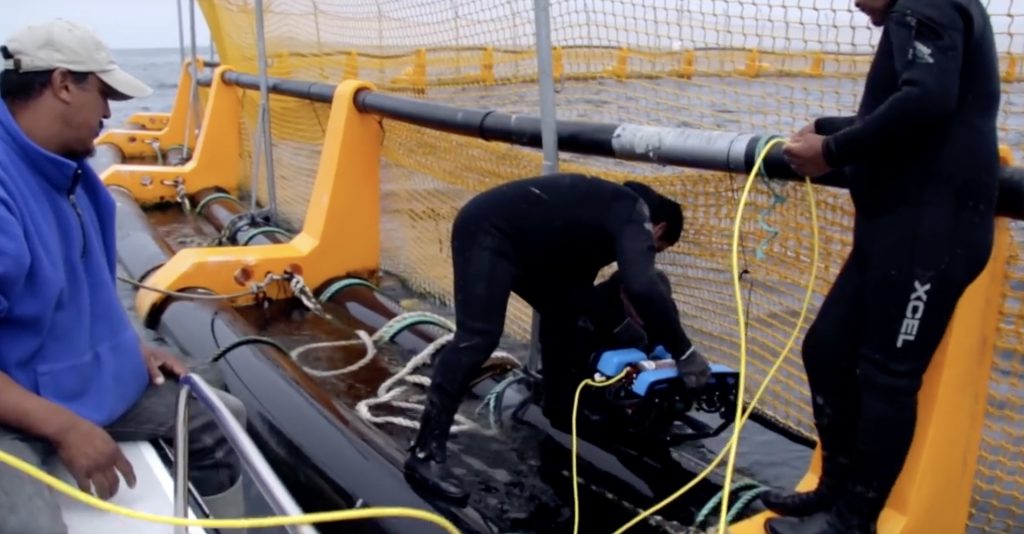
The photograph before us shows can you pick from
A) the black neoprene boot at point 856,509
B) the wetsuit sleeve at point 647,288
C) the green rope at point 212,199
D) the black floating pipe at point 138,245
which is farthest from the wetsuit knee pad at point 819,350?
the green rope at point 212,199

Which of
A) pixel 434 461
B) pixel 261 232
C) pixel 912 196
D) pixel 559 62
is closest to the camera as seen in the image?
pixel 912 196

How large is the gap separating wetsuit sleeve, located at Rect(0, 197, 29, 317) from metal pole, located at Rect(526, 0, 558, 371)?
82.8 inches

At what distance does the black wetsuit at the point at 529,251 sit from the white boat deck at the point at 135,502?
1047 mm

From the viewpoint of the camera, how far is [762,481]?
11.7 feet

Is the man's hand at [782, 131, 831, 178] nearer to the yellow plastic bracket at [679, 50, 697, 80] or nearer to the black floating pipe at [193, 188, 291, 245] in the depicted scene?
the yellow plastic bracket at [679, 50, 697, 80]

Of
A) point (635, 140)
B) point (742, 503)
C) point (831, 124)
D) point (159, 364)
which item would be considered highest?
point (831, 124)

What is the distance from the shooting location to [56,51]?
2514 mm

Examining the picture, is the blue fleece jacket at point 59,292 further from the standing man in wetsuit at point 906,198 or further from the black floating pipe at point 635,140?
the standing man in wetsuit at point 906,198

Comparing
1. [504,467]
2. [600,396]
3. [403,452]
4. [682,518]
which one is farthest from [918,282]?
[403,452]

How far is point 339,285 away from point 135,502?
11.6ft

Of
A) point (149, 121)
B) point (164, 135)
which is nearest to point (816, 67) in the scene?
point (164, 135)

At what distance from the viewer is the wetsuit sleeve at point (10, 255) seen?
87.8 inches

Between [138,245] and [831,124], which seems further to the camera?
[138,245]

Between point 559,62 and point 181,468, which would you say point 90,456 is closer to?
point 181,468
